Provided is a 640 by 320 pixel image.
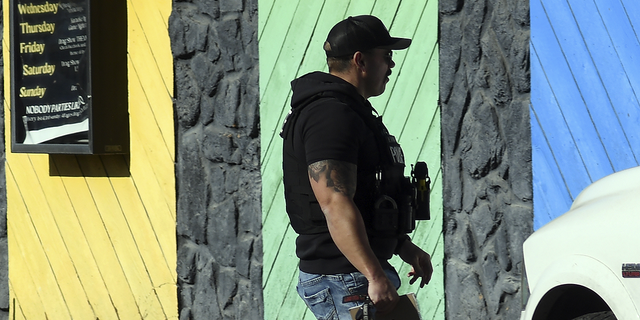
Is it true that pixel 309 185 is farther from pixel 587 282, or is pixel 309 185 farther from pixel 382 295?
pixel 587 282

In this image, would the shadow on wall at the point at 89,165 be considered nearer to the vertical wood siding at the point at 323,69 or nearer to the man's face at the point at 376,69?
the vertical wood siding at the point at 323,69

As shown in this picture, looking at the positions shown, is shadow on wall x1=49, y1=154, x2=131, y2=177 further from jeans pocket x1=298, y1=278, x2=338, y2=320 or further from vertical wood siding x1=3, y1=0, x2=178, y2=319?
jeans pocket x1=298, y1=278, x2=338, y2=320

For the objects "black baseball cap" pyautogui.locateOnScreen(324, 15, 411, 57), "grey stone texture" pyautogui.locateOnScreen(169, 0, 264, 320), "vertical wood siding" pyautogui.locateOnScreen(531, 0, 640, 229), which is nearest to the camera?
"black baseball cap" pyautogui.locateOnScreen(324, 15, 411, 57)

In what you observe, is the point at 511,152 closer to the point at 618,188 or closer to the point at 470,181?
the point at 470,181

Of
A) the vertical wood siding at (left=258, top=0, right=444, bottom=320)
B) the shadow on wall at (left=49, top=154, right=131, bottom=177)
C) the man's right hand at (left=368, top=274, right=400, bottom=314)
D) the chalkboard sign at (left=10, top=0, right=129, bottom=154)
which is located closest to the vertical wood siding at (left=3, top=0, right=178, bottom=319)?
the shadow on wall at (left=49, top=154, right=131, bottom=177)

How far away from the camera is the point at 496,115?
531cm

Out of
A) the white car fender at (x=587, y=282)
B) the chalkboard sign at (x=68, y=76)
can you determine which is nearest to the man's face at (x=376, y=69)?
the white car fender at (x=587, y=282)

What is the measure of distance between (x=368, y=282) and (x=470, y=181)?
2113 mm

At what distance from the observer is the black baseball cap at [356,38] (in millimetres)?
3641

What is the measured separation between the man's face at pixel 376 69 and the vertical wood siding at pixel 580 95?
1.76 metres

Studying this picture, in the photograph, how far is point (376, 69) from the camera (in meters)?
3.72

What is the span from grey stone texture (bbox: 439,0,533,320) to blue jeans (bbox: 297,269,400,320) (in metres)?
A: 1.93

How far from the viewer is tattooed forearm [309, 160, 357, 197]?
3.36 meters

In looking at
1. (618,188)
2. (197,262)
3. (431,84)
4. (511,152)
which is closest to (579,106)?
(511,152)
